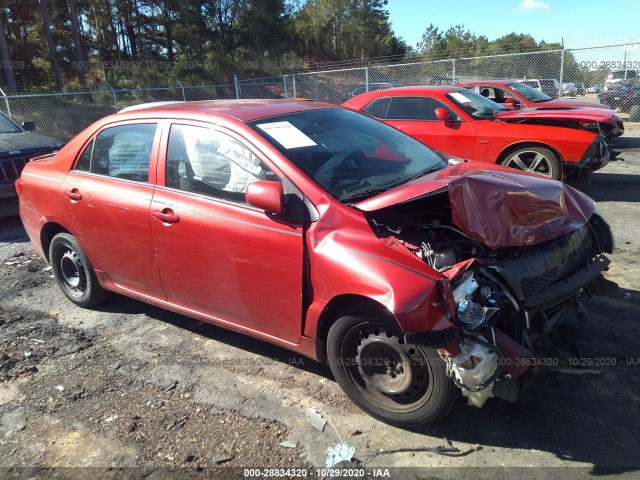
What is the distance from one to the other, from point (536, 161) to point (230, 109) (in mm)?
5545

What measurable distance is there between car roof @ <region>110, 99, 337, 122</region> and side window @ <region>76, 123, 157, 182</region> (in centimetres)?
14

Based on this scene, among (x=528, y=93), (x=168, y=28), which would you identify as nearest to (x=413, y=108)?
(x=528, y=93)

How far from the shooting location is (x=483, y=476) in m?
2.40

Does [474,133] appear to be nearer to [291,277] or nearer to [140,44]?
[291,277]

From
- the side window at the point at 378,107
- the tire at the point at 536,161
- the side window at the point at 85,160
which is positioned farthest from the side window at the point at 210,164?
the side window at the point at 378,107

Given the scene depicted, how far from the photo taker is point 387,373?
109 inches

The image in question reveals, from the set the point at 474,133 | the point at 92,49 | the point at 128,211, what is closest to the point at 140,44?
the point at 92,49

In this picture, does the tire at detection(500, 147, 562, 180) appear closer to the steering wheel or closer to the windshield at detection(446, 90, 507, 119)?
the windshield at detection(446, 90, 507, 119)

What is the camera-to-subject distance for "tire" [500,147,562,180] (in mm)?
7176

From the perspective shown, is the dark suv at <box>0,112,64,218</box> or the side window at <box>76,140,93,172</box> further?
the dark suv at <box>0,112,64,218</box>

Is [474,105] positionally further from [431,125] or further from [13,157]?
[13,157]

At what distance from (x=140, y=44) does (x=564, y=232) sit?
44.4m

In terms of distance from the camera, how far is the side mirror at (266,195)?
2.76 meters

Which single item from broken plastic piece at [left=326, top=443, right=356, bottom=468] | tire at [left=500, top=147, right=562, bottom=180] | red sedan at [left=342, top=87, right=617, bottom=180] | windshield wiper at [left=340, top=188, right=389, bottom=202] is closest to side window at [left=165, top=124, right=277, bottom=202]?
windshield wiper at [left=340, top=188, right=389, bottom=202]
